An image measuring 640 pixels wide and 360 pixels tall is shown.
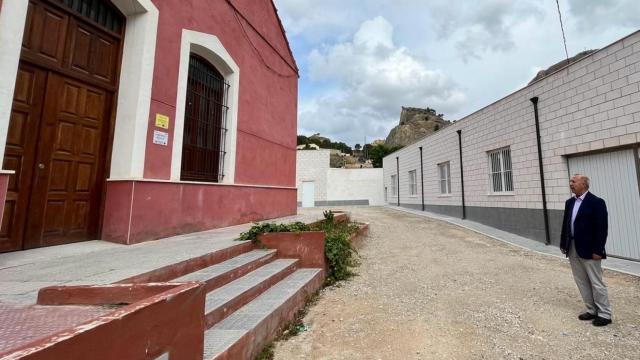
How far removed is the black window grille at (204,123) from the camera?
244 inches

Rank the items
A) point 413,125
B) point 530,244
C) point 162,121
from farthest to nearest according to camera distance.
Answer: point 413,125, point 530,244, point 162,121

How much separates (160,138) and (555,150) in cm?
877

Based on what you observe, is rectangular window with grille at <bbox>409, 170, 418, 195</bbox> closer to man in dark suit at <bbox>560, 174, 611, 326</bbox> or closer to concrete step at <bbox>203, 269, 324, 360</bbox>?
man in dark suit at <bbox>560, 174, 611, 326</bbox>

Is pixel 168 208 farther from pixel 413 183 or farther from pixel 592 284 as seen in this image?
pixel 413 183

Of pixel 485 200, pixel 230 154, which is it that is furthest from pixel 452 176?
pixel 230 154

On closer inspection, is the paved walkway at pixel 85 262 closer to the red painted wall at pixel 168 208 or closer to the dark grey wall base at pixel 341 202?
the red painted wall at pixel 168 208

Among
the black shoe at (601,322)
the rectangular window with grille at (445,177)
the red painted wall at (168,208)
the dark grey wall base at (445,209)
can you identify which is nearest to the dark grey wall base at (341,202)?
the dark grey wall base at (445,209)

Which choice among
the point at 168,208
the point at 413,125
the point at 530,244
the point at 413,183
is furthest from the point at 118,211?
the point at 413,125

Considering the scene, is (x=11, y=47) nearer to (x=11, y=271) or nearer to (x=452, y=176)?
(x=11, y=271)

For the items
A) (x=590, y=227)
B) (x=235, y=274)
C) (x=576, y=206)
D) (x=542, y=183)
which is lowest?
(x=235, y=274)

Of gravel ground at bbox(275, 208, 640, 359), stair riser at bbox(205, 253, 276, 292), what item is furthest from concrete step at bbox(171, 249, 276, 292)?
gravel ground at bbox(275, 208, 640, 359)

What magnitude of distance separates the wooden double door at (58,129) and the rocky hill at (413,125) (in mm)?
63722

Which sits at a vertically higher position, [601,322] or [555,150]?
[555,150]

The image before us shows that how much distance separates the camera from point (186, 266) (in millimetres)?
3164
